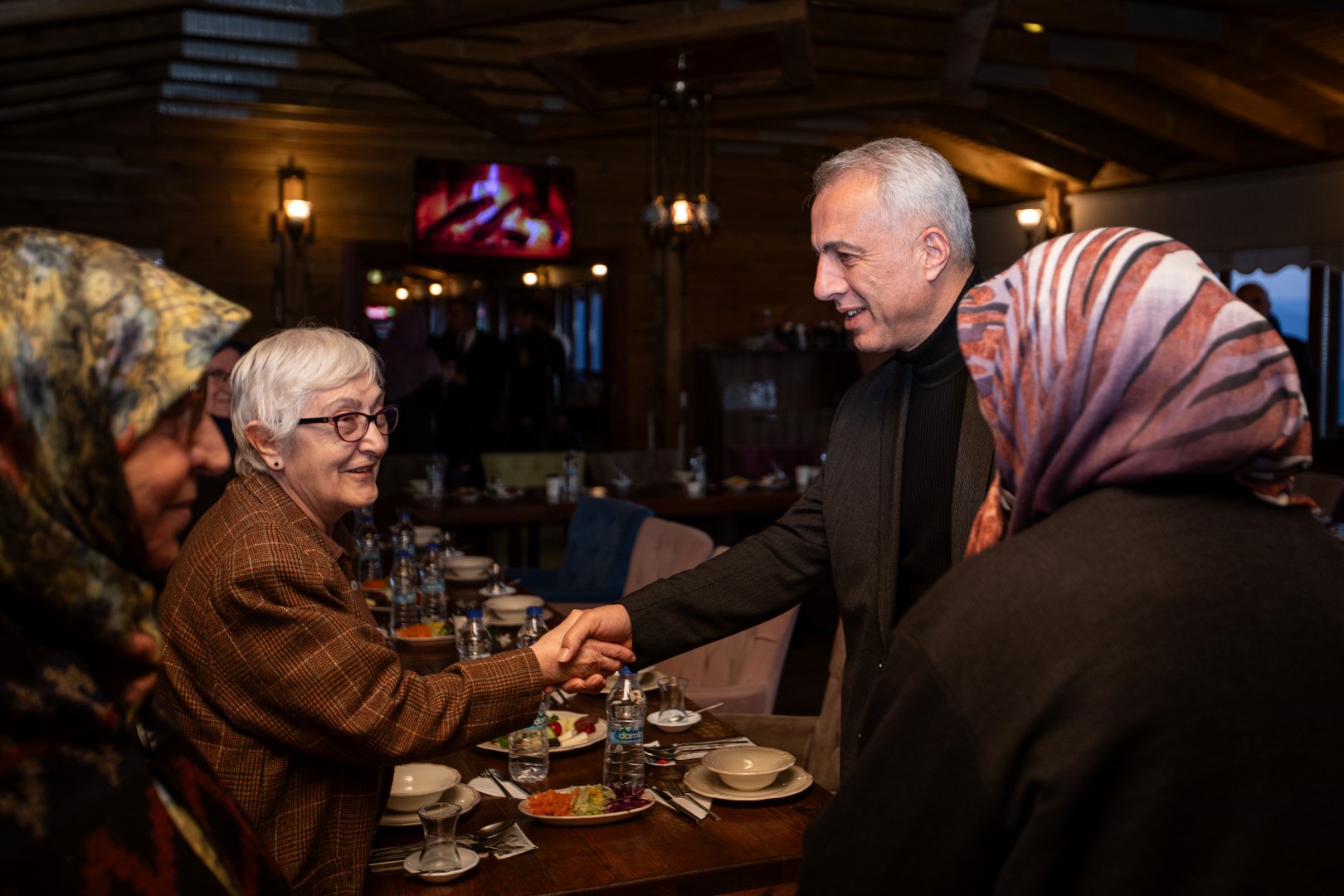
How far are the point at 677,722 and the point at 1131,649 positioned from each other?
1.64 meters

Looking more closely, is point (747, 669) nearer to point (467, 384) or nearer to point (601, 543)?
point (601, 543)

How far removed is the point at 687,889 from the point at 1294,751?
3.39 ft

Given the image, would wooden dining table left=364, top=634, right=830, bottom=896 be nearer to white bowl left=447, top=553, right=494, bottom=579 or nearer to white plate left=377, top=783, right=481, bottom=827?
white plate left=377, top=783, right=481, bottom=827

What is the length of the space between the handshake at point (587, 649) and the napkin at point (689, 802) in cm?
22

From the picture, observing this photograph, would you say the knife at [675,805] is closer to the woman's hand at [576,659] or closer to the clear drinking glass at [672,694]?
the woman's hand at [576,659]

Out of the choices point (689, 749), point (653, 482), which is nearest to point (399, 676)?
point (689, 749)

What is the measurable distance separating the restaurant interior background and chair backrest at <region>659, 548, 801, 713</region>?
3181mm

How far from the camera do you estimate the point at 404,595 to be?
3639mm

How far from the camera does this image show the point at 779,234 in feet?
38.1

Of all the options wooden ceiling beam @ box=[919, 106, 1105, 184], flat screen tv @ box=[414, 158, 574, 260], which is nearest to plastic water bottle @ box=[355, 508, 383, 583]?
flat screen tv @ box=[414, 158, 574, 260]

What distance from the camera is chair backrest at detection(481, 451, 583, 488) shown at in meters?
7.56

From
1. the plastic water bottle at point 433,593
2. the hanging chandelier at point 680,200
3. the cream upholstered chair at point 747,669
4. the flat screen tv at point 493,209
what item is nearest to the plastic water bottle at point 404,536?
the plastic water bottle at point 433,593

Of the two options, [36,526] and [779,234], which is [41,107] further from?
[36,526]

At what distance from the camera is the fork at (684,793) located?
82.3 inches
